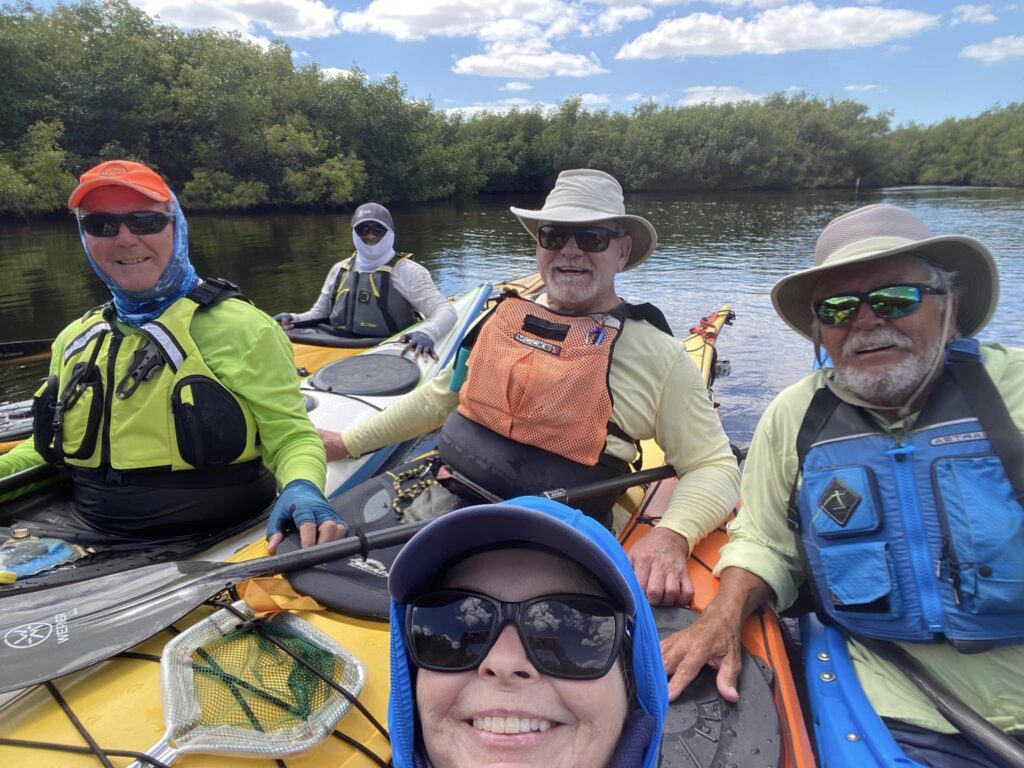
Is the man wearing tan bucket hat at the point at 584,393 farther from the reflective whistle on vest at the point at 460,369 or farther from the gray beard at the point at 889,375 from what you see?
the gray beard at the point at 889,375

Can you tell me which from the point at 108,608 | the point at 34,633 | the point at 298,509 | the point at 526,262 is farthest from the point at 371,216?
the point at 526,262

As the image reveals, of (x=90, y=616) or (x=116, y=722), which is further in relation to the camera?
(x=90, y=616)

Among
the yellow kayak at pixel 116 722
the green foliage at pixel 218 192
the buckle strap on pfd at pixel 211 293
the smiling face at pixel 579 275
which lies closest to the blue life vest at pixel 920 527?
the smiling face at pixel 579 275

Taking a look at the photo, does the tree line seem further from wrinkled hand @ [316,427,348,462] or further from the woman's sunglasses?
the woman's sunglasses

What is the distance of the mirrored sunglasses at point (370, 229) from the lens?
5.46 m

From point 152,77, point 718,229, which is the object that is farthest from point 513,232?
point 152,77

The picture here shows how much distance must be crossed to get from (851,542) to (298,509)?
1.68m

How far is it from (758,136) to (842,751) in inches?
2061

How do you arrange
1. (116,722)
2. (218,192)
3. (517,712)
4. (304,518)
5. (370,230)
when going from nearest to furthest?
(517,712), (116,722), (304,518), (370,230), (218,192)

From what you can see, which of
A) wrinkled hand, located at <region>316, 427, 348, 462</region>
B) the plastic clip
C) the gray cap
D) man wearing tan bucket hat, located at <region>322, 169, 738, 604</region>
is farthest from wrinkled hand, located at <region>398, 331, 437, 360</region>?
the plastic clip

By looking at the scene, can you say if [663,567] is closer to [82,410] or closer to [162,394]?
[162,394]

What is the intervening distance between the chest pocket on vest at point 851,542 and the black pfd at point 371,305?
4454mm

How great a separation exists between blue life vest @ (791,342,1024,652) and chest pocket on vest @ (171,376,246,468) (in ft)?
6.23

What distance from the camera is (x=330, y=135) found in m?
32.4
